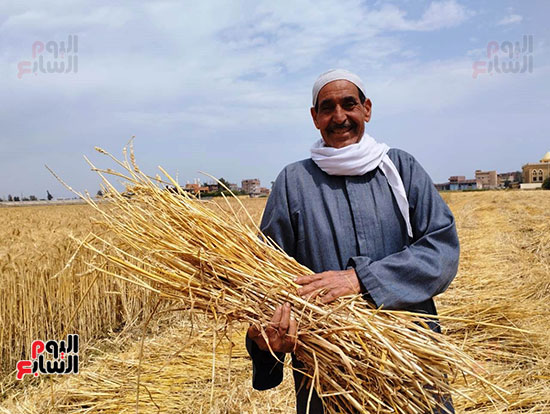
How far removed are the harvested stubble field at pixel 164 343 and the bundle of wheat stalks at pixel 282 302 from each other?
0.43 metres

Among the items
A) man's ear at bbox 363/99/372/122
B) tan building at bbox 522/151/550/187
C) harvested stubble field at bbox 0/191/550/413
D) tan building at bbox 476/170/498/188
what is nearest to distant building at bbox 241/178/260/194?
harvested stubble field at bbox 0/191/550/413

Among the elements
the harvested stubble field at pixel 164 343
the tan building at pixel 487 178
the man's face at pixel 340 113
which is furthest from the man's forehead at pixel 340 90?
the tan building at pixel 487 178

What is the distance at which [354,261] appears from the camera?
44.4 inches

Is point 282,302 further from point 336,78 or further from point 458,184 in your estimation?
point 458,184

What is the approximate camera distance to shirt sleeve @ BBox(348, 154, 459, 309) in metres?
1.09

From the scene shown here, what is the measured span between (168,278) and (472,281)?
12.3 feet

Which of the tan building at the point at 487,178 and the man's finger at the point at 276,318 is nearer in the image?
the man's finger at the point at 276,318

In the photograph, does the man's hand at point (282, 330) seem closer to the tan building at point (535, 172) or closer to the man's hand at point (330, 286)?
the man's hand at point (330, 286)

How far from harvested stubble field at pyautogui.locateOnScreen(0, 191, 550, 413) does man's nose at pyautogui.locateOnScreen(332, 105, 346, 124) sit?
2.88 ft

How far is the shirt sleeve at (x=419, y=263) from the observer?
42.8 inches

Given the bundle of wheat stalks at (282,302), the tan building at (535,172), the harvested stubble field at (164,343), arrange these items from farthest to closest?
the tan building at (535,172)
the harvested stubble field at (164,343)
the bundle of wheat stalks at (282,302)

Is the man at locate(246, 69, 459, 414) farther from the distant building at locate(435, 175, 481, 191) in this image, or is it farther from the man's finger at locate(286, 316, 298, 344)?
the distant building at locate(435, 175, 481, 191)

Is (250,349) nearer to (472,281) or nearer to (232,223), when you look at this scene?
(232,223)

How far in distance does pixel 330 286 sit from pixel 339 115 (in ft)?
1.72
